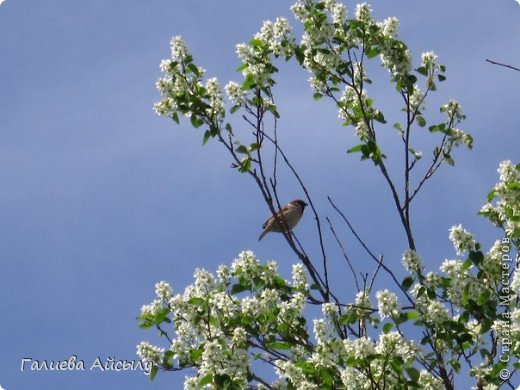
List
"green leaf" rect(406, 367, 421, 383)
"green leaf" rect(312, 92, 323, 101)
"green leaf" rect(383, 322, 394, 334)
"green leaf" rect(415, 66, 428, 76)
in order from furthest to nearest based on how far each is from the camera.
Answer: "green leaf" rect(312, 92, 323, 101), "green leaf" rect(415, 66, 428, 76), "green leaf" rect(383, 322, 394, 334), "green leaf" rect(406, 367, 421, 383)

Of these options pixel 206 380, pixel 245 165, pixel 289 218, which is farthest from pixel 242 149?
pixel 289 218

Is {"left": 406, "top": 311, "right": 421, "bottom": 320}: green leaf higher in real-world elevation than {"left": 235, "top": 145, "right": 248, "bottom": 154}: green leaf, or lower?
lower

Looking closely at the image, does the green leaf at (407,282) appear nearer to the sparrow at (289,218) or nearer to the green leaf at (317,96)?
the green leaf at (317,96)

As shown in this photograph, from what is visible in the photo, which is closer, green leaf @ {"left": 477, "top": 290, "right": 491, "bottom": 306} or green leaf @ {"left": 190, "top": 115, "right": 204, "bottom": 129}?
green leaf @ {"left": 477, "top": 290, "right": 491, "bottom": 306}

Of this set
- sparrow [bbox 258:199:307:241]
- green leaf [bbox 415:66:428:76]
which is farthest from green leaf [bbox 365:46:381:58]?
sparrow [bbox 258:199:307:241]

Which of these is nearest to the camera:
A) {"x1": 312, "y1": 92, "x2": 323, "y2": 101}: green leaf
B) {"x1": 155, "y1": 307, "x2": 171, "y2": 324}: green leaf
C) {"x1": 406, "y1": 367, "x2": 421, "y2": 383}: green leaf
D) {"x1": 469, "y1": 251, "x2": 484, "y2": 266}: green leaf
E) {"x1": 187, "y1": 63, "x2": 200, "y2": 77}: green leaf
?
{"x1": 406, "y1": 367, "x2": 421, "y2": 383}: green leaf

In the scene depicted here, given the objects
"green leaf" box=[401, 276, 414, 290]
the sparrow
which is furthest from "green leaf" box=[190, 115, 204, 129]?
the sparrow

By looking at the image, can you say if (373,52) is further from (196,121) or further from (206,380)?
(206,380)

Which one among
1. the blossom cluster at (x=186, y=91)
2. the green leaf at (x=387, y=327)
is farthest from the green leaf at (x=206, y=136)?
the green leaf at (x=387, y=327)

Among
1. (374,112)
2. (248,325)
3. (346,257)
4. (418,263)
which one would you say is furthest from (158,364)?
(374,112)

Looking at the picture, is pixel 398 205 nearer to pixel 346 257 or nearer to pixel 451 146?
pixel 346 257

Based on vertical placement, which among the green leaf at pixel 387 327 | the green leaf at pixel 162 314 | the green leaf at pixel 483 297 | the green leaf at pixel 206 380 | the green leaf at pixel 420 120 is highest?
the green leaf at pixel 420 120

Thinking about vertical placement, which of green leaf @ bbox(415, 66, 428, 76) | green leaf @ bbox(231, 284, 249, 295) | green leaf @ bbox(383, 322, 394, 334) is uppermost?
green leaf @ bbox(415, 66, 428, 76)

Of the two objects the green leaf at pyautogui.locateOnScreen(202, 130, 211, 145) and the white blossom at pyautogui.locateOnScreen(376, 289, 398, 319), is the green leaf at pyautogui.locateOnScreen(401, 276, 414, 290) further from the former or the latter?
the green leaf at pyautogui.locateOnScreen(202, 130, 211, 145)
